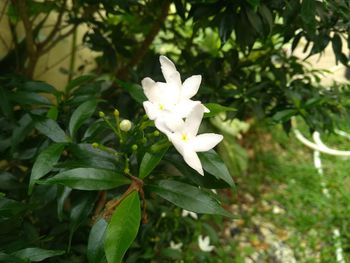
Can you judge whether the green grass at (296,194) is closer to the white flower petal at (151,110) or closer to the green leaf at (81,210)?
the green leaf at (81,210)

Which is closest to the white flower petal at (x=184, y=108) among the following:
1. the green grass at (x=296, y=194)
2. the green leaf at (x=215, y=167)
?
the green leaf at (x=215, y=167)

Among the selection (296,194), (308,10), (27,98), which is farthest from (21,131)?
(296,194)

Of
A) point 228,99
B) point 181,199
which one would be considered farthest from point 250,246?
point 181,199

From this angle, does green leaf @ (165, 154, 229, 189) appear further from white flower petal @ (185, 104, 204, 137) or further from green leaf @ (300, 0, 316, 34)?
green leaf @ (300, 0, 316, 34)

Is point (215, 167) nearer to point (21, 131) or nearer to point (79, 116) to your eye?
point (79, 116)

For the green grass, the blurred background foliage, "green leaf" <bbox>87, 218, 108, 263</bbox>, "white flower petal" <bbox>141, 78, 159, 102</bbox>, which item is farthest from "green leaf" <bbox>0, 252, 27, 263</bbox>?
the green grass

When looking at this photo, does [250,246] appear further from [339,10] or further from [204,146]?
[204,146]
